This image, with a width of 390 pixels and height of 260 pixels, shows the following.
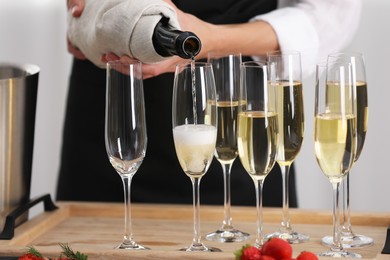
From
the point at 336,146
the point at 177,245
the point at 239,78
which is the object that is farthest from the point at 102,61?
the point at 336,146

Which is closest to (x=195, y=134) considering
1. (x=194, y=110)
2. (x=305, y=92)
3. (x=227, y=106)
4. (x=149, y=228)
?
(x=194, y=110)

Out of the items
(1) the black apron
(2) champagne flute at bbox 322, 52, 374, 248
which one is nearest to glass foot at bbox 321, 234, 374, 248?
(2) champagne flute at bbox 322, 52, 374, 248

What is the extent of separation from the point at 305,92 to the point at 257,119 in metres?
1.98

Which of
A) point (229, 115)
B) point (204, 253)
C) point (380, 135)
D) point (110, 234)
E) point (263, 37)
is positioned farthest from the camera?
point (380, 135)

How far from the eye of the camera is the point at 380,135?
3461 millimetres

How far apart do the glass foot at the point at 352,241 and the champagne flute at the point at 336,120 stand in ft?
0.29

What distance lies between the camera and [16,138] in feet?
5.81

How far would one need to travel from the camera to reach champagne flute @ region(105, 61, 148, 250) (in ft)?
4.99

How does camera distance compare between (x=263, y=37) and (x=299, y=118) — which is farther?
(x=263, y=37)

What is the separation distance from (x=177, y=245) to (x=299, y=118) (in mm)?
346

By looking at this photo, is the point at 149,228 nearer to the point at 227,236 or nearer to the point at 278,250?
the point at 227,236

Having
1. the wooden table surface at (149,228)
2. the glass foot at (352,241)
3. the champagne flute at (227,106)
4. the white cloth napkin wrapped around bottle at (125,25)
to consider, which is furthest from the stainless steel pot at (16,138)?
the glass foot at (352,241)

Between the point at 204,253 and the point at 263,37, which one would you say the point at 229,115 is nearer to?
the point at 204,253

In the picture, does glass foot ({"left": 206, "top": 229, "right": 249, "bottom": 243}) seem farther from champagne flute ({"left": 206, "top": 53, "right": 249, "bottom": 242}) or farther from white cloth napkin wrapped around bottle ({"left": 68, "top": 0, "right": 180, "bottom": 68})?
white cloth napkin wrapped around bottle ({"left": 68, "top": 0, "right": 180, "bottom": 68})
